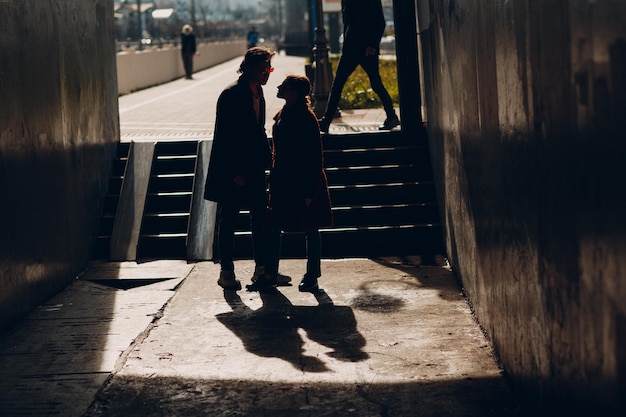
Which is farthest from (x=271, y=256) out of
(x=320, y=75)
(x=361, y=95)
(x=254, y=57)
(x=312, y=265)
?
(x=361, y=95)

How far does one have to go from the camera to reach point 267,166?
8.59m

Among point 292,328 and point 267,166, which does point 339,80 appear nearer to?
point 267,166

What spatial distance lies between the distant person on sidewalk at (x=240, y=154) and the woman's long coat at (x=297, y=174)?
0.74 ft

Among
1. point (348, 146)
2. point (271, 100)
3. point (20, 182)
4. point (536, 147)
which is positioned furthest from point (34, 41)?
point (271, 100)

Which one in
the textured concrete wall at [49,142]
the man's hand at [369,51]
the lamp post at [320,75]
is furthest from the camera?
the lamp post at [320,75]

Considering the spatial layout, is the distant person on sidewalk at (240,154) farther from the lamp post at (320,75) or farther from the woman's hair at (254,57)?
the lamp post at (320,75)

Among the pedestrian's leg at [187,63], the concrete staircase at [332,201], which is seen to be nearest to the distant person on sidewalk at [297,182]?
the concrete staircase at [332,201]

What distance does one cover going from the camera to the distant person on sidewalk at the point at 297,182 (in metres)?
8.01

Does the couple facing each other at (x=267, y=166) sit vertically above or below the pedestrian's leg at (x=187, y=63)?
below

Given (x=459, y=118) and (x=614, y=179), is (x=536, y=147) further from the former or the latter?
(x=459, y=118)

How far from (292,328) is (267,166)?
179 cm

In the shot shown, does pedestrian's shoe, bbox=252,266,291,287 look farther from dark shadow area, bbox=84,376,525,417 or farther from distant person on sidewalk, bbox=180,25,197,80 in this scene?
distant person on sidewalk, bbox=180,25,197,80

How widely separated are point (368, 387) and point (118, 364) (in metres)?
1.57

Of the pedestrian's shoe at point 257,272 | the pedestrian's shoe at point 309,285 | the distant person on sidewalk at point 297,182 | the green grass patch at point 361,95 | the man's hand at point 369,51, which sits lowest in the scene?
the pedestrian's shoe at point 309,285
